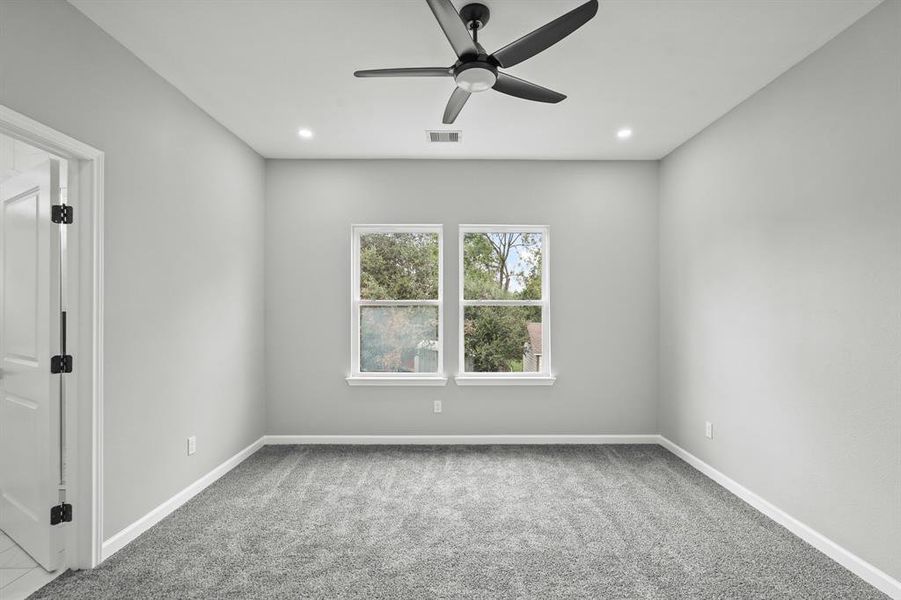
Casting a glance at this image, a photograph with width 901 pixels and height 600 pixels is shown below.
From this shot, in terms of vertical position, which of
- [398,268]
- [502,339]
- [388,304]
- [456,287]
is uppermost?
[398,268]

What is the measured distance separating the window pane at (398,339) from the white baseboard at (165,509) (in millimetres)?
1380

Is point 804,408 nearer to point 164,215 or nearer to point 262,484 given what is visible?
point 262,484

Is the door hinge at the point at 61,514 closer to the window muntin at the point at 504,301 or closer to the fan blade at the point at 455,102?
the fan blade at the point at 455,102

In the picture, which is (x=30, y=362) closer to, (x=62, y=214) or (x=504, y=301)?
(x=62, y=214)

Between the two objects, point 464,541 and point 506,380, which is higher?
point 506,380

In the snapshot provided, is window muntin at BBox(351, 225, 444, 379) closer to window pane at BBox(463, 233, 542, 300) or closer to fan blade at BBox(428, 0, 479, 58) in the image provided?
window pane at BBox(463, 233, 542, 300)

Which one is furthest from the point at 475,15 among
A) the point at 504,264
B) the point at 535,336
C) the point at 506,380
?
the point at 506,380

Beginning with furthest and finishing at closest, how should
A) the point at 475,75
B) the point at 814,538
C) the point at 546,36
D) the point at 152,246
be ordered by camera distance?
1. the point at 152,246
2. the point at 814,538
3. the point at 475,75
4. the point at 546,36

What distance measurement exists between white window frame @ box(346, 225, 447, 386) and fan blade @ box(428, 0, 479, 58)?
2.43 meters

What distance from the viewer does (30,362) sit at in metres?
2.33

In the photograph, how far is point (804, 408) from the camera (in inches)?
103

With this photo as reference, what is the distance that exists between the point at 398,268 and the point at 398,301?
33 centimetres

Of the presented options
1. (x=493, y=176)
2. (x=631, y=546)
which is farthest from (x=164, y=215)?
(x=631, y=546)

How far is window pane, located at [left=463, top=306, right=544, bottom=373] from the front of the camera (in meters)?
4.47
